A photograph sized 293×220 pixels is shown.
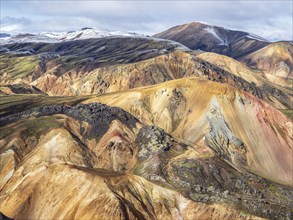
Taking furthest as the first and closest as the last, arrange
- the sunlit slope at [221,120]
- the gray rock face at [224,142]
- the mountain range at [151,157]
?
the sunlit slope at [221,120]
the gray rock face at [224,142]
the mountain range at [151,157]

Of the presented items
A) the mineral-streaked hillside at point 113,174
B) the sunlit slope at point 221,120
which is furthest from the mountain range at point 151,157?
the sunlit slope at point 221,120

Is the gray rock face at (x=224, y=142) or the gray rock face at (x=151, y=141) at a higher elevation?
the gray rock face at (x=151, y=141)

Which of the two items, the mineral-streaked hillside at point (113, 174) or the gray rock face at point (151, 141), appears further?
the gray rock face at point (151, 141)

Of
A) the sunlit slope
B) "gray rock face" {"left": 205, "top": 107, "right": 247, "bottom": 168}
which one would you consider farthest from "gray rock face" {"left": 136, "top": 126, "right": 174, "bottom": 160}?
"gray rock face" {"left": 205, "top": 107, "right": 247, "bottom": 168}

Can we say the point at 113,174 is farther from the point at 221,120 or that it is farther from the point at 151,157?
the point at 221,120

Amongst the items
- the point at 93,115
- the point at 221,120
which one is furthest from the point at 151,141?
the point at 221,120

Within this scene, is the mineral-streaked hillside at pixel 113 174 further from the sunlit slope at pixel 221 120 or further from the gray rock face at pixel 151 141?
the sunlit slope at pixel 221 120

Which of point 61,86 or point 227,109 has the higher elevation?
point 227,109

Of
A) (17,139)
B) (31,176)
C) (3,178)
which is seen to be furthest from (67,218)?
(17,139)

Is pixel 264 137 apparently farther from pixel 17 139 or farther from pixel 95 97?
pixel 17 139

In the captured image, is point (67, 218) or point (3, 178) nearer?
point (67, 218)

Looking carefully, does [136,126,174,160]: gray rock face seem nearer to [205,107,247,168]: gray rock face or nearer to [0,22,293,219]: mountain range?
[0,22,293,219]: mountain range
